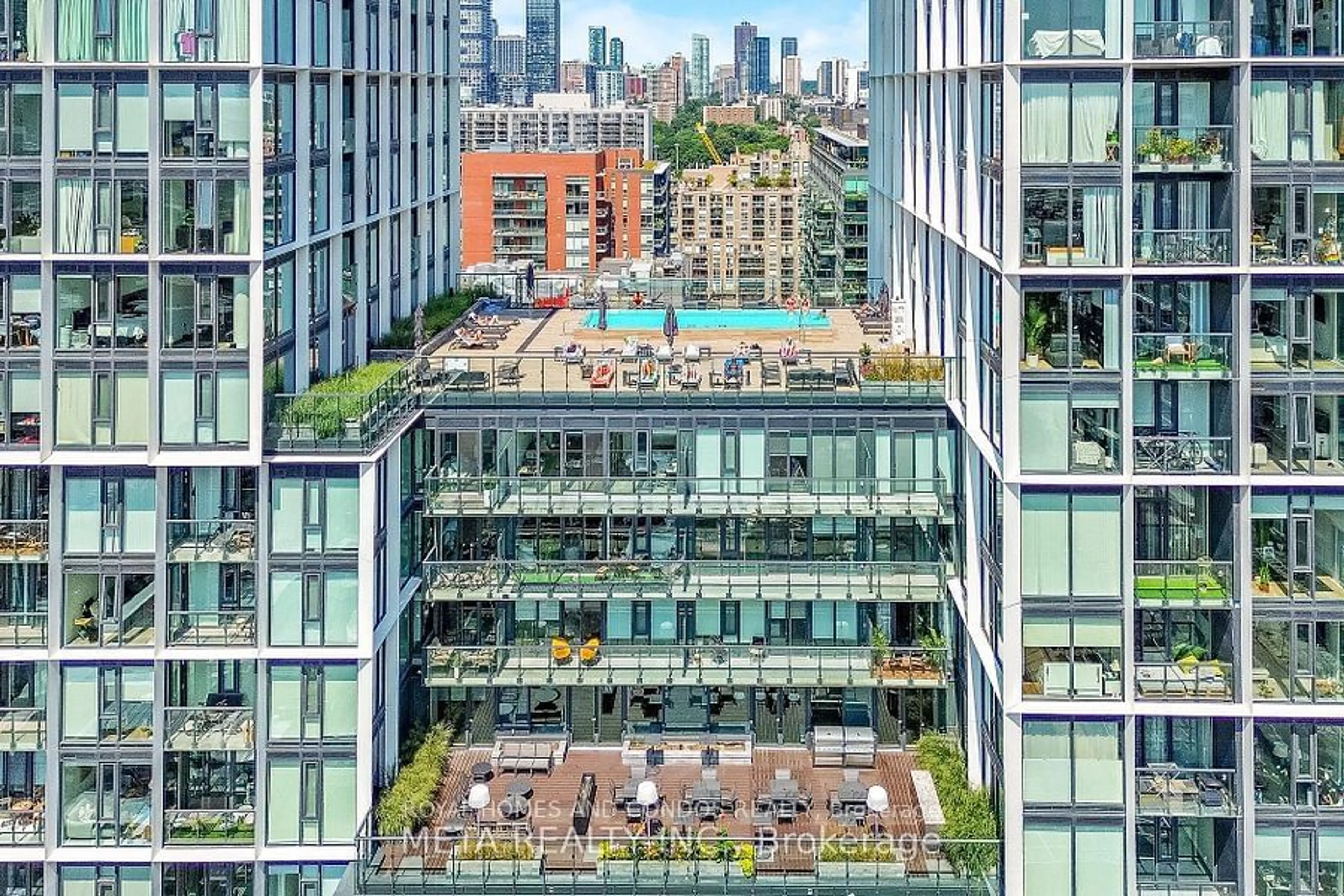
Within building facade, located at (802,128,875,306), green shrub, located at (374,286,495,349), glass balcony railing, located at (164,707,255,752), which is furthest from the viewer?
building facade, located at (802,128,875,306)

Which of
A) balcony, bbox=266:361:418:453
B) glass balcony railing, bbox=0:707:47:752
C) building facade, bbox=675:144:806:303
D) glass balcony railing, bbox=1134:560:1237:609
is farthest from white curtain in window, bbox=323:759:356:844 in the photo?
building facade, bbox=675:144:806:303

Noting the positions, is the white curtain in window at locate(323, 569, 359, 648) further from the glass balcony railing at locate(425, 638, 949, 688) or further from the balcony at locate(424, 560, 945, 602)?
the glass balcony railing at locate(425, 638, 949, 688)

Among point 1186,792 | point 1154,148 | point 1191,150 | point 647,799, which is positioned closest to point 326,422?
point 647,799

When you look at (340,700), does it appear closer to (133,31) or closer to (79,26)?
(133,31)

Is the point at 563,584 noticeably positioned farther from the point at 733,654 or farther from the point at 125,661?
the point at 125,661

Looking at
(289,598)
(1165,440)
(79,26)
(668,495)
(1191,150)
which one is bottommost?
(289,598)

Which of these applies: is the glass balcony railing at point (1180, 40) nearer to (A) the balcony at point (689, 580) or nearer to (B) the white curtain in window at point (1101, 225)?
(B) the white curtain in window at point (1101, 225)
